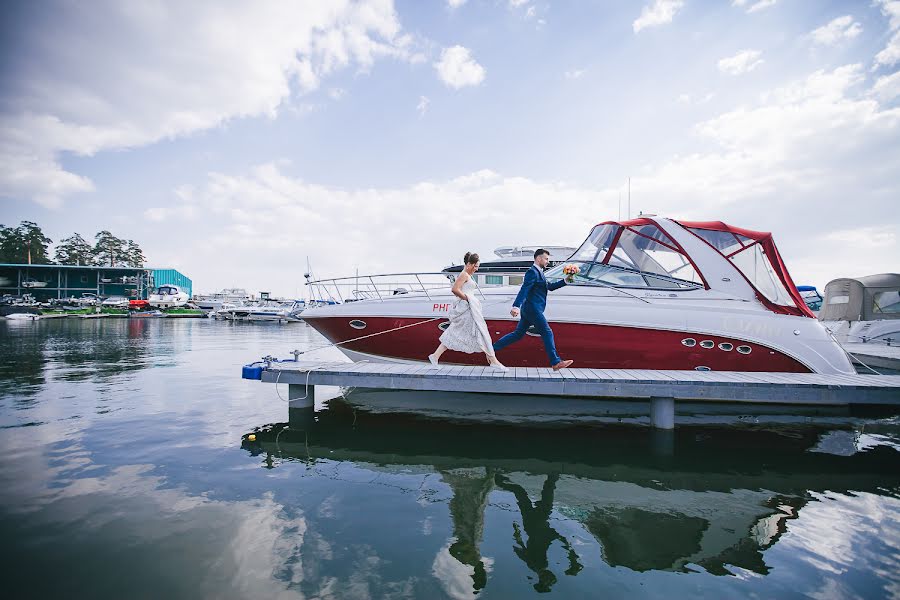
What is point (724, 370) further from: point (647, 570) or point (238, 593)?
point (238, 593)

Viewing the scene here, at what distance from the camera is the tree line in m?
74.6

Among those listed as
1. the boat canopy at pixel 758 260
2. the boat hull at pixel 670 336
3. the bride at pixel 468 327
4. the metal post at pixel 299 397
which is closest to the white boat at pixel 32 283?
the metal post at pixel 299 397

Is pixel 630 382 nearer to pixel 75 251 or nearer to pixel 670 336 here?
pixel 670 336

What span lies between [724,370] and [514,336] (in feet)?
11.1

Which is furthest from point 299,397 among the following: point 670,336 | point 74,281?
point 74,281

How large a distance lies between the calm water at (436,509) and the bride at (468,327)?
1.19 metres

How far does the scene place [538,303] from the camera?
6.61 meters

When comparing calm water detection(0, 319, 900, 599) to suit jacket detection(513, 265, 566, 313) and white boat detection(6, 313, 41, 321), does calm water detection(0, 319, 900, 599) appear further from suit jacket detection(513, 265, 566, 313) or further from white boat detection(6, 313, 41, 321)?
white boat detection(6, 313, 41, 321)

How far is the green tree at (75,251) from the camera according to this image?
3238 inches

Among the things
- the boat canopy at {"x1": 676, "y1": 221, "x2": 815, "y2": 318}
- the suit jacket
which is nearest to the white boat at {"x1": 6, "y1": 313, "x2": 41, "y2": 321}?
the suit jacket

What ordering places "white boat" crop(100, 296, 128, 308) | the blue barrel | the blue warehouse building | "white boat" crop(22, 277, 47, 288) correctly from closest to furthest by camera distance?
the blue barrel → "white boat" crop(100, 296, 128, 308) → "white boat" crop(22, 277, 47, 288) → the blue warehouse building

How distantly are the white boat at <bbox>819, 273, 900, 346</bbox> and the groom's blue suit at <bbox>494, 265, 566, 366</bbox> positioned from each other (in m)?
15.2

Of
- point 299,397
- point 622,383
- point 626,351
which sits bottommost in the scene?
point 299,397

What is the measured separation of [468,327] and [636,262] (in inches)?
133
